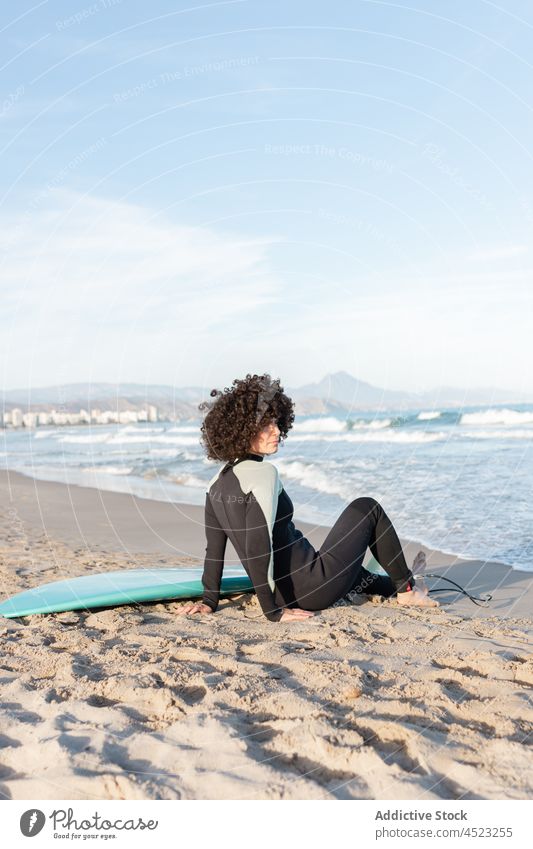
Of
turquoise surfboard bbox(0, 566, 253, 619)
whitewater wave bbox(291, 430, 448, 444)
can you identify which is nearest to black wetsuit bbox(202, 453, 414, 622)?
turquoise surfboard bbox(0, 566, 253, 619)

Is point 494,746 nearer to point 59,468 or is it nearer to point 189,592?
point 189,592

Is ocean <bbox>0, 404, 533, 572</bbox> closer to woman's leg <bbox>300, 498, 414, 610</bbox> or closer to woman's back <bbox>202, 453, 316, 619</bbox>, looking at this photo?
woman's leg <bbox>300, 498, 414, 610</bbox>

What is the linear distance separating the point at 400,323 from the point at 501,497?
369cm

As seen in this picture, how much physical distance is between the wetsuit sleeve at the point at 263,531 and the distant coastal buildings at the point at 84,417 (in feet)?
119

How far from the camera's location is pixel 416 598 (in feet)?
18.4

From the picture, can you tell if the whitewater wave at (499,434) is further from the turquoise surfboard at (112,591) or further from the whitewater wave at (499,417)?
the turquoise surfboard at (112,591)

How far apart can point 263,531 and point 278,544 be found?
267 millimetres

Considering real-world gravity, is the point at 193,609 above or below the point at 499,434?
below

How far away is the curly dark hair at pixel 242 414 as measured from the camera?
514 centimetres

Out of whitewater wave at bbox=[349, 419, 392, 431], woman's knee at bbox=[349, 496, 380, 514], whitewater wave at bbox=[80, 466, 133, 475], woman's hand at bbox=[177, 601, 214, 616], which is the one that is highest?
woman's knee at bbox=[349, 496, 380, 514]
